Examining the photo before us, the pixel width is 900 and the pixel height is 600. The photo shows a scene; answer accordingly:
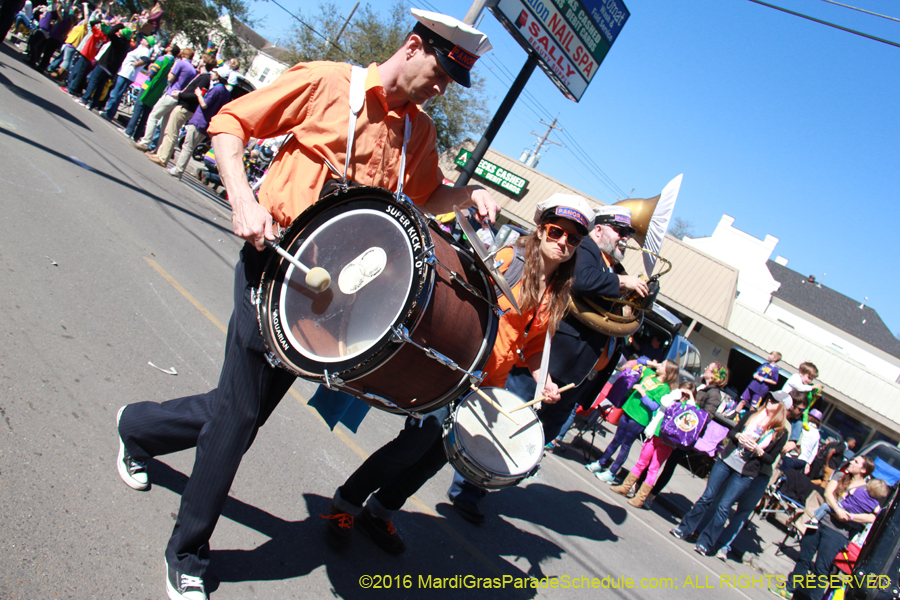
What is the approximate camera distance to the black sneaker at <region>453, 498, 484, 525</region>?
415cm

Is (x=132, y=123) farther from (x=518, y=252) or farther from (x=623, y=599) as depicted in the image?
(x=623, y=599)

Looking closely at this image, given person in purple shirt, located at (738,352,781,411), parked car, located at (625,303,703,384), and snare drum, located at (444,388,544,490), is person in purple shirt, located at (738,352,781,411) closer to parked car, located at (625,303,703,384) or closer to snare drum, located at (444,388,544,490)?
parked car, located at (625,303,703,384)

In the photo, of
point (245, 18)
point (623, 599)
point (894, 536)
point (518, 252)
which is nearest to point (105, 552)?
point (518, 252)

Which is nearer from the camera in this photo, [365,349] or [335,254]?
[365,349]

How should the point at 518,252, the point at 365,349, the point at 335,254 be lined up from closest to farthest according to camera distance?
the point at 365,349
the point at 335,254
the point at 518,252

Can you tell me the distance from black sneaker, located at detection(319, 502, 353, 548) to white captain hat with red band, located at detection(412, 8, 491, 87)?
2.16 m

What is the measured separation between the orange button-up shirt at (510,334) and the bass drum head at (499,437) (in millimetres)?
123

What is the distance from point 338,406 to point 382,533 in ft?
3.08

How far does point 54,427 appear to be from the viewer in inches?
110

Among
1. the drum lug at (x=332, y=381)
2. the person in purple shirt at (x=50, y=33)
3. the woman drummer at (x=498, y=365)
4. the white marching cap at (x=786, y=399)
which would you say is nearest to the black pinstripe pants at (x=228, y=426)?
the drum lug at (x=332, y=381)

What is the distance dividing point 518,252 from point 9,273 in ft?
11.6

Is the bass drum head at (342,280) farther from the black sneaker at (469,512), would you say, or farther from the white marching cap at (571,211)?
the black sneaker at (469,512)

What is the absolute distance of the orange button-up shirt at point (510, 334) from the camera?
3055mm

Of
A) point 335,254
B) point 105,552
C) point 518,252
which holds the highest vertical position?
point 518,252
